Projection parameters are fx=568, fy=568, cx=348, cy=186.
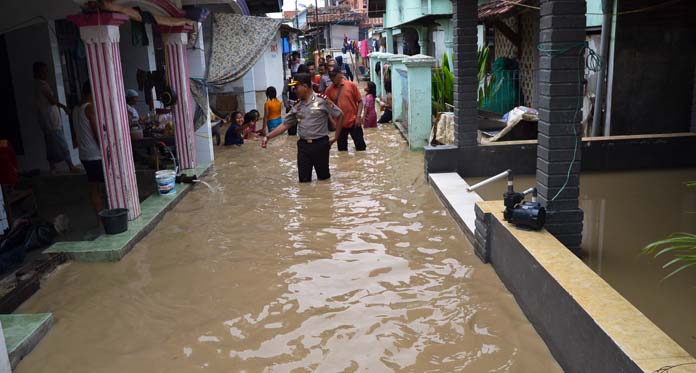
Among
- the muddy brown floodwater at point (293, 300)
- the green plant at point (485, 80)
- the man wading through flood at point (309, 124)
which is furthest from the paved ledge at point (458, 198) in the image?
the green plant at point (485, 80)

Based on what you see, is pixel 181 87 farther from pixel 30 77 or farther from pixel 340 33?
pixel 340 33

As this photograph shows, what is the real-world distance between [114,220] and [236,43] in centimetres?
495

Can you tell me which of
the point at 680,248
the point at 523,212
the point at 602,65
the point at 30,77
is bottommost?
the point at 680,248

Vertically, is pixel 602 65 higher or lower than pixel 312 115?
higher

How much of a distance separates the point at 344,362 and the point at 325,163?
537 centimetres

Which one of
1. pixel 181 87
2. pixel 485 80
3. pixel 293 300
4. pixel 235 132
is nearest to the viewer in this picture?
pixel 293 300

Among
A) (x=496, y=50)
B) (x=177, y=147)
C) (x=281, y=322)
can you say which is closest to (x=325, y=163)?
(x=177, y=147)

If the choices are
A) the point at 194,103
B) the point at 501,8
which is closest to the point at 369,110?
the point at 501,8

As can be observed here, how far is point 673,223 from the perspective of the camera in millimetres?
6137

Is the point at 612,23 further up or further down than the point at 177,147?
further up

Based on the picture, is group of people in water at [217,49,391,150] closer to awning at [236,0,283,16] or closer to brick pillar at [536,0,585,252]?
awning at [236,0,283,16]

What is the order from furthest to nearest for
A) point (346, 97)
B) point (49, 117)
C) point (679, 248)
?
point (346, 97) < point (49, 117) < point (679, 248)

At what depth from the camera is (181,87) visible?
926cm

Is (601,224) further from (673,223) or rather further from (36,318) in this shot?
(36,318)
